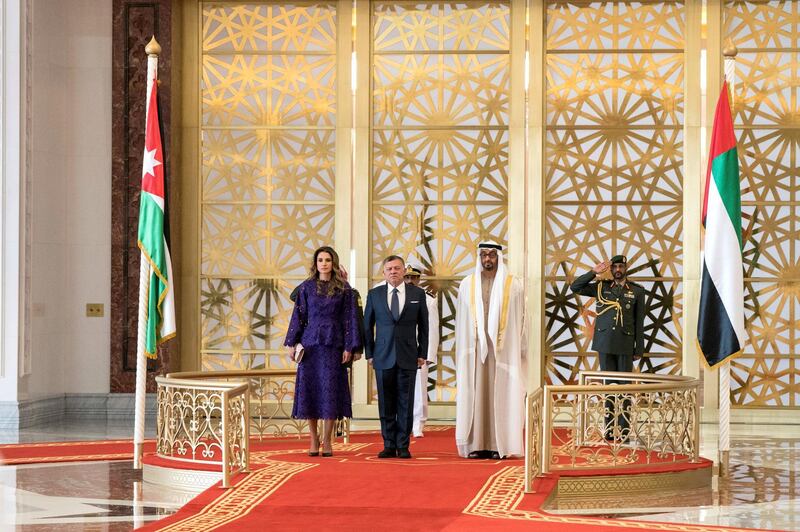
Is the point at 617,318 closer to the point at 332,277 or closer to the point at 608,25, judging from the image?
the point at 332,277

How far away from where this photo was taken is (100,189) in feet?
41.5

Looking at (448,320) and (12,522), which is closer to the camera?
(12,522)

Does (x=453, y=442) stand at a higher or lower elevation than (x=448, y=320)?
lower

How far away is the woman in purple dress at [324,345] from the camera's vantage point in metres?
8.88

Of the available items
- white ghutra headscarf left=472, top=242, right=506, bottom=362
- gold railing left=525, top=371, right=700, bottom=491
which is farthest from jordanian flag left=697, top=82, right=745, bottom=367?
white ghutra headscarf left=472, top=242, right=506, bottom=362

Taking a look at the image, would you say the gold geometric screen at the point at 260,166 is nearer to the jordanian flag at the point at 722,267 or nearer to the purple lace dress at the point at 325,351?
the purple lace dress at the point at 325,351

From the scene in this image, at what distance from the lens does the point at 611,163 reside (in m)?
12.9

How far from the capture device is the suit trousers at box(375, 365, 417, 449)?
29.1ft

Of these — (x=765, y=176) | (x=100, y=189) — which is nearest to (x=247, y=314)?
(x=100, y=189)

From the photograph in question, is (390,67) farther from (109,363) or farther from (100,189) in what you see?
(109,363)

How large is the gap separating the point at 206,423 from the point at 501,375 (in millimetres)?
2375

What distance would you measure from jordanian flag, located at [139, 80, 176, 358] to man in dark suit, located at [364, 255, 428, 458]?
1548 mm

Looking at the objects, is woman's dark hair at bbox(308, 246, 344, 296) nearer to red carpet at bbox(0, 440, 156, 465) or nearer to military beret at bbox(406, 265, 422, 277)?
military beret at bbox(406, 265, 422, 277)

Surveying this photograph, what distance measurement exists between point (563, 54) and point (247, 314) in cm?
455
